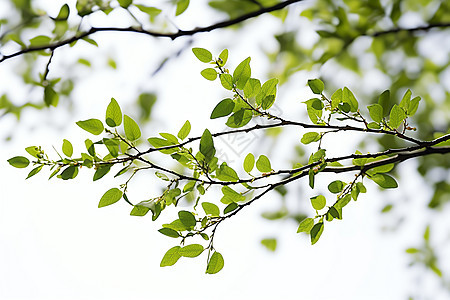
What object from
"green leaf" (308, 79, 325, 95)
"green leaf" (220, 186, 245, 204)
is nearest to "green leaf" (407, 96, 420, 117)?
"green leaf" (308, 79, 325, 95)

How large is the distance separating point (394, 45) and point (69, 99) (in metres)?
0.97

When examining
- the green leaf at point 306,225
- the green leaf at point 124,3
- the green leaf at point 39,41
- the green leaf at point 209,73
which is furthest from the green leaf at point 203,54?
the green leaf at point 39,41

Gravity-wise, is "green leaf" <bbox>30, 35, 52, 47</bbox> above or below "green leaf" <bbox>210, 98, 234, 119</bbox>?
above

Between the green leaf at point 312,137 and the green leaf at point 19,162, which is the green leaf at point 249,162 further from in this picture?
the green leaf at point 19,162

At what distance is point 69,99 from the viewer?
4.11 ft

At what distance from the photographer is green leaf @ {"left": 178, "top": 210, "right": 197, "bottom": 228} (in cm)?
45

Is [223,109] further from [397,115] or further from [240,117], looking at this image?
[397,115]

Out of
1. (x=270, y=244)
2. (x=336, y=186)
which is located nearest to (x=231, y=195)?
(x=336, y=186)

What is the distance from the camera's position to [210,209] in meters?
0.47

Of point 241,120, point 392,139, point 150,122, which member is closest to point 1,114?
point 150,122

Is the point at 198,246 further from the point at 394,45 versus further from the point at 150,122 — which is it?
the point at 394,45

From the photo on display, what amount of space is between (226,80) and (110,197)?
0.63 ft

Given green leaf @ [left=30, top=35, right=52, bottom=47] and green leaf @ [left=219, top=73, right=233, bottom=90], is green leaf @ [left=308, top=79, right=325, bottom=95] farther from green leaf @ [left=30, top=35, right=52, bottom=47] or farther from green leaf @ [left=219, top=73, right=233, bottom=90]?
green leaf @ [left=30, top=35, right=52, bottom=47]

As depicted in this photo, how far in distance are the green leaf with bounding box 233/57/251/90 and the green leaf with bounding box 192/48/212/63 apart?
3 centimetres
